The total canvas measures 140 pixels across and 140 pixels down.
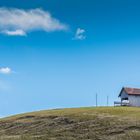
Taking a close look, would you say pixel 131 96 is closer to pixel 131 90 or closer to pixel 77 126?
pixel 131 90

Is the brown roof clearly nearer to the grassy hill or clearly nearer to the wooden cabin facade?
the wooden cabin facade

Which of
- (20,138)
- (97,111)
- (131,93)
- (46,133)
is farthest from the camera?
(131,93)

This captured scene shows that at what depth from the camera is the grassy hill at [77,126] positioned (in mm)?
82375

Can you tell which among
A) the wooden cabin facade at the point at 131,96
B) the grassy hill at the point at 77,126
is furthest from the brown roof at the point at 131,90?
the grassy hill at the point at 77,126

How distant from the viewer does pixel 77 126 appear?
91250 mm

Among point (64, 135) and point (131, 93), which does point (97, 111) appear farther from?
point (131, 93)

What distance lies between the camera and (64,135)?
278ft

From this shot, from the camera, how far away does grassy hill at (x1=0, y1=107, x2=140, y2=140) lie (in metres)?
82.4

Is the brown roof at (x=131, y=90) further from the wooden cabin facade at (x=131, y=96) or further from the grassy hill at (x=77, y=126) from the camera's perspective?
the grassy hill at (x=77, y=126)

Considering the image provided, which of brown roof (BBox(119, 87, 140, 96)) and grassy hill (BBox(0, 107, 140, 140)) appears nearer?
grassy hill (BBox(0, 107, 140, 140))

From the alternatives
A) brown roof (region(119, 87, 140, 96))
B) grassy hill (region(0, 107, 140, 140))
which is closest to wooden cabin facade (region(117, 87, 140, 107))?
brown roof (region(119, 87, 140, 96))

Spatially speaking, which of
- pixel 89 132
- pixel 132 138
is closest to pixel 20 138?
pixel 89 132

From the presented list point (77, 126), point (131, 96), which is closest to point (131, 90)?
point (131, 96)

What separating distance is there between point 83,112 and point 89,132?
2107 cm
